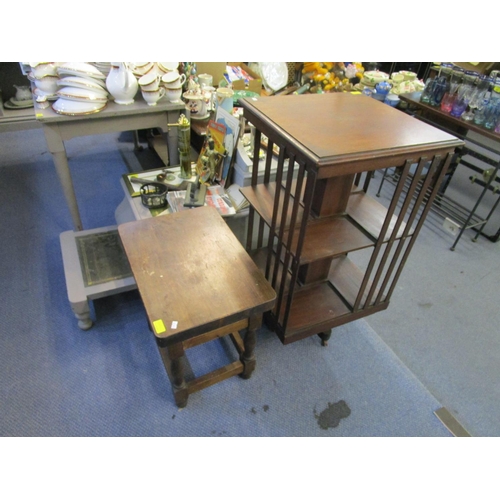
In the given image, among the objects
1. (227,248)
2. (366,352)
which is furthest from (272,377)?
(227,248)

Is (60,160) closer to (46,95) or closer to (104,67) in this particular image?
(46,95)

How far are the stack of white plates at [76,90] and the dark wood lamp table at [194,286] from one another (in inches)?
29.3

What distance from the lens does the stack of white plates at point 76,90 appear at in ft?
5.57

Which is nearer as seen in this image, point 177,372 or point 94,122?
point 177,372

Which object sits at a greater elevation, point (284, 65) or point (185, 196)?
point (284, 65)

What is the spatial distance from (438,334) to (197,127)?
181cm

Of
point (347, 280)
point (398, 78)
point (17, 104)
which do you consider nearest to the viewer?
point (347, 280)

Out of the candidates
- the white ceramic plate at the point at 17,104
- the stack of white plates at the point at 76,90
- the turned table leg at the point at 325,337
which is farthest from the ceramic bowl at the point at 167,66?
the white ceramic plate at the point at 17,104

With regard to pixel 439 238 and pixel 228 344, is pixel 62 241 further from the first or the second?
pixel 439 238

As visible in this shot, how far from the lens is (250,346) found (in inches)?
56.2

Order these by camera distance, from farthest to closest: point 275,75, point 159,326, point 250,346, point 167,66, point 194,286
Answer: point 275,75 → point 167,66 → point 250,346 → point 194,286 → point 159,326

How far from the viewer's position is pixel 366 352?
1.70m

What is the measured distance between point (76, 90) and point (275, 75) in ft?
4.87

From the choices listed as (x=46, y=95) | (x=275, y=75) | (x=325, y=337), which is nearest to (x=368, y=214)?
(x=325, y=337)
